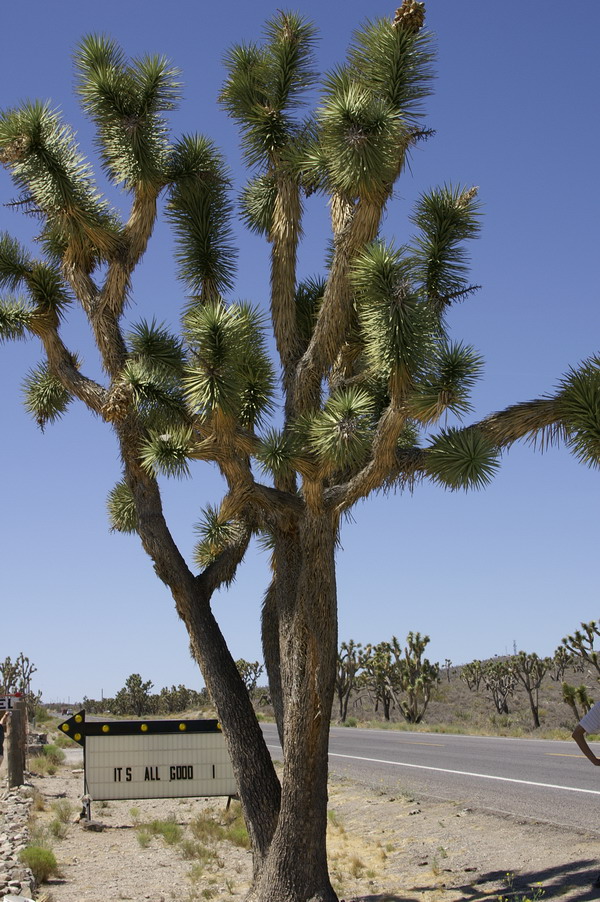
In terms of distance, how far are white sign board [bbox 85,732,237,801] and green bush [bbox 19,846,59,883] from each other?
3384mm

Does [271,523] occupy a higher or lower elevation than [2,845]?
higher

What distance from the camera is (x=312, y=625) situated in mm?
7246

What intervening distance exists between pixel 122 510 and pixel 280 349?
274cm

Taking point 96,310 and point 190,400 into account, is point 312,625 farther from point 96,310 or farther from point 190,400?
point 96,310

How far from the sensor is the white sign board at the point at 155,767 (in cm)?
1249

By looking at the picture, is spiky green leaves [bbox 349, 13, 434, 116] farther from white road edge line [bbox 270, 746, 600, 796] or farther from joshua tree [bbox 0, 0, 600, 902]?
white road edge line [bbox 270, 746, 600, 796]

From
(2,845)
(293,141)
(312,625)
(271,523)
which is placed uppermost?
(293,141)

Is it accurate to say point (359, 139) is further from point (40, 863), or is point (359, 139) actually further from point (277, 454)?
point (40, 863)

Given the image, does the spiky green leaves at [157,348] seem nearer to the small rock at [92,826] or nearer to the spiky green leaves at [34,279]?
the spiky green leaves at [34,279]

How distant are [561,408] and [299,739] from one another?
331 centimetres

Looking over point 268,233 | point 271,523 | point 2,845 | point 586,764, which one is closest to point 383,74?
point 268,233

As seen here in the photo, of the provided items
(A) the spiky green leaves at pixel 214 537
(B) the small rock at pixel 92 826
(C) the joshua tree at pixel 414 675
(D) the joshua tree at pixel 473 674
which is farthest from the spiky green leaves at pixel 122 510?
(D) the joshua tree at pixel 473 674

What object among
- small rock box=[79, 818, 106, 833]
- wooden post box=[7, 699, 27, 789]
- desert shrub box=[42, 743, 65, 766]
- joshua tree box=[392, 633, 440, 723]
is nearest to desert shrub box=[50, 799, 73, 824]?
small rock box=[79, 818, 106, 833]

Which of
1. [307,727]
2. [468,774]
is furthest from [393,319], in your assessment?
[468,774]
